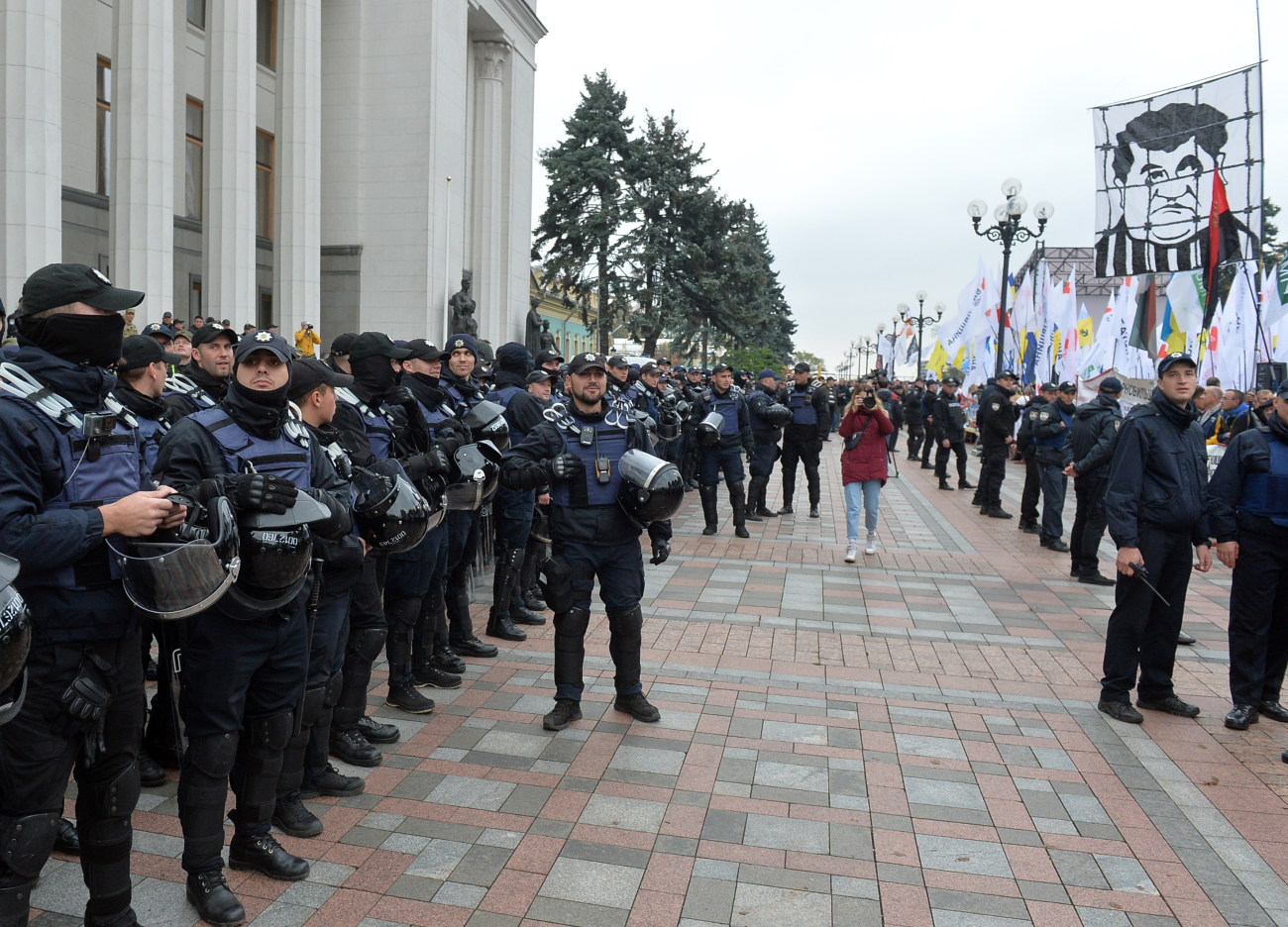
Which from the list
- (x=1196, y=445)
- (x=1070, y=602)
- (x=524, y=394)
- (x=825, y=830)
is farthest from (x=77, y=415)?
(x=1070, y=602)

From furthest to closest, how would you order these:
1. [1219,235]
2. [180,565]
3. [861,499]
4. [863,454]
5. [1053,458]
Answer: [1219,235] < [1053,458] < [861,499] < [863,454] < [180,565]

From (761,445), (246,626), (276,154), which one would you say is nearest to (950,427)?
(761,445)

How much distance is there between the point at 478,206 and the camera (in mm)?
32438

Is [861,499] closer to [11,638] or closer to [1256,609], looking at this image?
[1256,609]

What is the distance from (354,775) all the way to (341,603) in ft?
3.34

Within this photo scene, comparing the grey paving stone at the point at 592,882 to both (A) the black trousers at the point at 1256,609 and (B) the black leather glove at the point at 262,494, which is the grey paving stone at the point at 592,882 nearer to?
(B) the black leather glove at the point at 262,494

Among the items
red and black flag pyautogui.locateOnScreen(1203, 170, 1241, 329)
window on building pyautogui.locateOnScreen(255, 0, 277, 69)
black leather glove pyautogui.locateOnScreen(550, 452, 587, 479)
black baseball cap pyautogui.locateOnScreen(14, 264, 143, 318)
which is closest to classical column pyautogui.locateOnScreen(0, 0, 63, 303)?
black leather glove pyautogui.locateOnScreen(550, 452, 587, 479)

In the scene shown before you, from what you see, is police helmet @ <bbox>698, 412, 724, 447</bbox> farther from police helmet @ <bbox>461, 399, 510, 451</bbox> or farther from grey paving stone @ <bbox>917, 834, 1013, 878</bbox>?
grey paving stone @ <bbox>917, 834, 1013, 878</bbox>

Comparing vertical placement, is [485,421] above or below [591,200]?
below

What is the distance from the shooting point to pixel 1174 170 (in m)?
15.7

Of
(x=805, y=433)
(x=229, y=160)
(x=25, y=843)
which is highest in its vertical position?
(x=229, y=160)

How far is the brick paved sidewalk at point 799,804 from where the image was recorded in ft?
12.1

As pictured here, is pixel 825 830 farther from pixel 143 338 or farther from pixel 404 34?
pixel 404 34

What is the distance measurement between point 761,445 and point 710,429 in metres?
2.49
